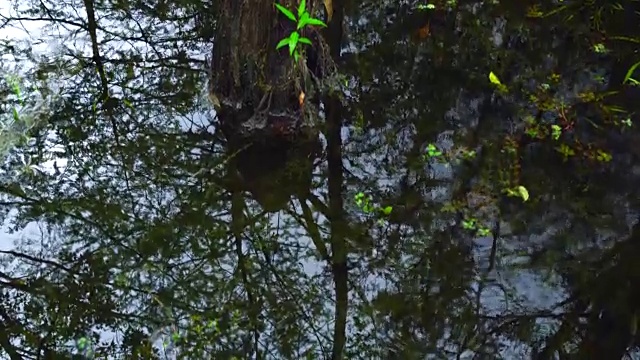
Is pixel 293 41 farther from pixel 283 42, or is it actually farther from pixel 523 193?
pixel 523 193

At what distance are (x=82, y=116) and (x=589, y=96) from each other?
1984mm

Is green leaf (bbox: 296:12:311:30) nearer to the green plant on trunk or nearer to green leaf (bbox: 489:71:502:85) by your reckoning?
the green plant on trunk

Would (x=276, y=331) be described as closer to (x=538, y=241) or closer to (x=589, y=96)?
(x=538, y=241)

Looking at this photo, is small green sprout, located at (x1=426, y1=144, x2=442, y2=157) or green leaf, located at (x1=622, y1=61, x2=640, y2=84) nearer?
small green sprout, located at (x1=426, y1=144, x2=442, y2=157)

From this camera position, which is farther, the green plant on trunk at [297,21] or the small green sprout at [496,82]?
the small green sprout at [496,82]

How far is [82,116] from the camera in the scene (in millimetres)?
2844

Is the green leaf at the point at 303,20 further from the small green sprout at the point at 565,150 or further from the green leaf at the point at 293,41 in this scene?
the small green sprout at the point at 565,150

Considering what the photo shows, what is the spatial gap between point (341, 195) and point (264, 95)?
51 centimetres

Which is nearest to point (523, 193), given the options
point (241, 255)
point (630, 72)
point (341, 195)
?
point (341, 195)

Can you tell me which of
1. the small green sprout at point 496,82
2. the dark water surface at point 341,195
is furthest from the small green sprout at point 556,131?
the small green sprout at point 496,82

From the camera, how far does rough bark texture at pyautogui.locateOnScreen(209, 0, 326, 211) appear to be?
8.35 feet

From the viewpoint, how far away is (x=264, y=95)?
8.75 ft

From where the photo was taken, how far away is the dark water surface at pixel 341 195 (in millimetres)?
2002

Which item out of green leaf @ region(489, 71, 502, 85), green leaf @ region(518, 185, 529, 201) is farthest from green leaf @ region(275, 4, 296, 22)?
green leaf @ region(518, 185, 529, 201)
